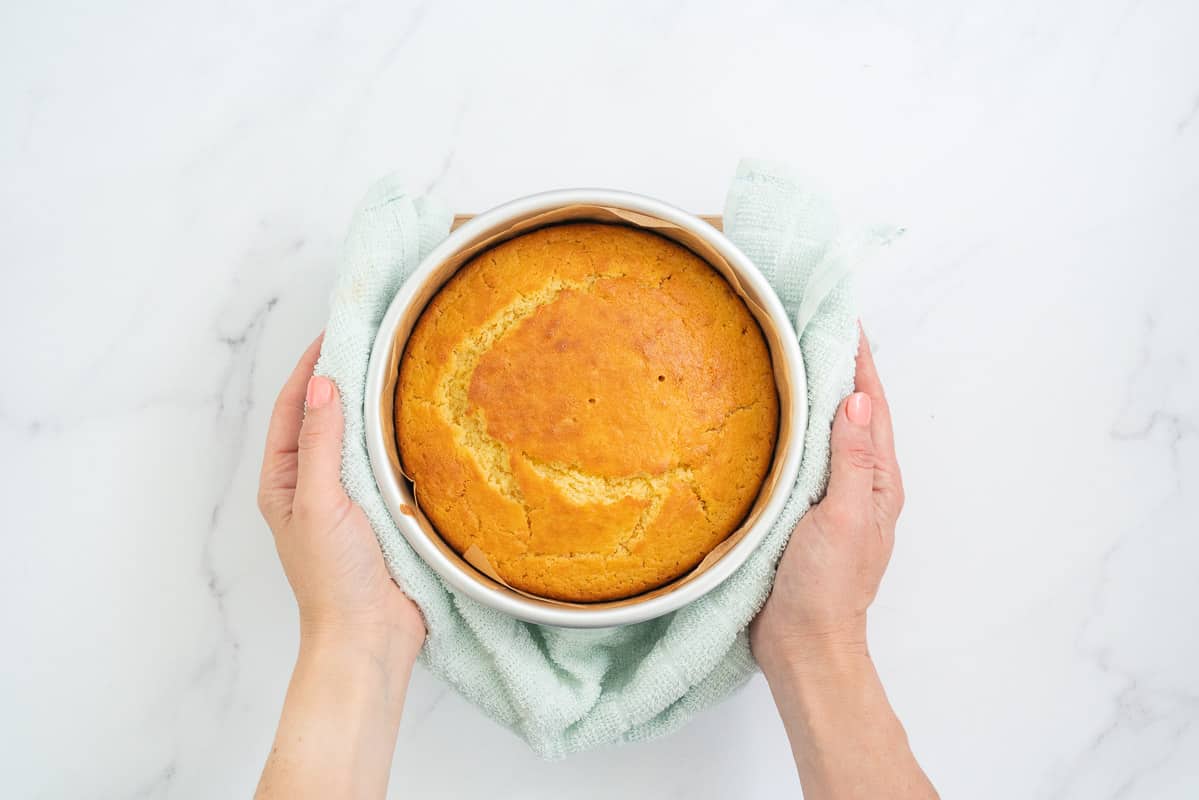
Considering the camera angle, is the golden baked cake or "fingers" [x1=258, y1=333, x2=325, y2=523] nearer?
the golden baked cake

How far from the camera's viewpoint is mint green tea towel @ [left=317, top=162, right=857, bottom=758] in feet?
4.30

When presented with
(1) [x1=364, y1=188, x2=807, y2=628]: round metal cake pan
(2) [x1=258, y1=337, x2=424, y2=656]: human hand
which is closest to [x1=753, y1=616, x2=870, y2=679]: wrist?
(1) [x1=364, y1=188, x2=807, y2=628]: round metal cake pan

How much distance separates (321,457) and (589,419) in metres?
0.38

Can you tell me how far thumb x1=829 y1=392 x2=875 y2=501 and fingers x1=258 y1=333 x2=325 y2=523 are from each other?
786mm

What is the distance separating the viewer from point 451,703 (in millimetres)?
1602

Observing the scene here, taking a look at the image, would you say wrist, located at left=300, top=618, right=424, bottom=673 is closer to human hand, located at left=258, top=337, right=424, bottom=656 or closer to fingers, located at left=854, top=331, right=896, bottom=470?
human hand, located at left=258, top=337, right=424, bottom=656

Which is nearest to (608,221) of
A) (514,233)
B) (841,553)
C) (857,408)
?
(514,233)

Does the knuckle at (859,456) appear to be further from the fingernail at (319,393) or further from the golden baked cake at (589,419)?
the fingernail at (319,393)

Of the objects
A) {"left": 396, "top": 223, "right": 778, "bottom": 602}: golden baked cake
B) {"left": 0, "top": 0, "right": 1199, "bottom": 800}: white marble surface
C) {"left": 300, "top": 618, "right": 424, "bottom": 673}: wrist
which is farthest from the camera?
{"left": 0, "top": 0, "right": 1199, "bottom": 800}: white marble surface

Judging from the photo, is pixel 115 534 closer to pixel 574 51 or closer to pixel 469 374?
pixel 469 374

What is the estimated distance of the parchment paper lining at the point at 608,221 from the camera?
1254 mm

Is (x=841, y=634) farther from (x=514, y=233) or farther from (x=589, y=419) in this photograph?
(x=514, y=233)

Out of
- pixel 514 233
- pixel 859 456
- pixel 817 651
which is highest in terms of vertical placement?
pixel 514 233

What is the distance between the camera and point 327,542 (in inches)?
50.3
